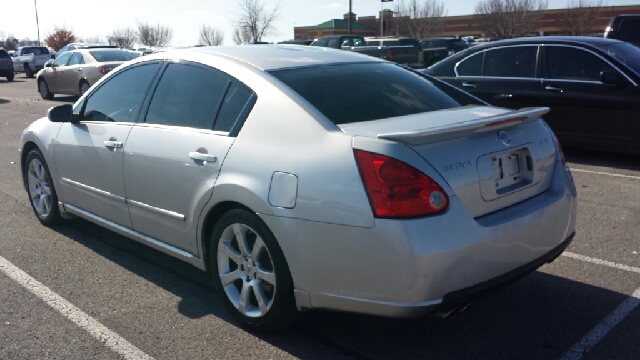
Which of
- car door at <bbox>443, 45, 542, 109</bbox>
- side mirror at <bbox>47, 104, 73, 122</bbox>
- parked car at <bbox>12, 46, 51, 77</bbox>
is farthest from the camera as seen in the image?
parked car at <bbox>12, 46, 51, 77</bbox>

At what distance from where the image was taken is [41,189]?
19.1 ft

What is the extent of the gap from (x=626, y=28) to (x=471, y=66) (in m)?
7.06

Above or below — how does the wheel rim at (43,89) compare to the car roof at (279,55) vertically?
below

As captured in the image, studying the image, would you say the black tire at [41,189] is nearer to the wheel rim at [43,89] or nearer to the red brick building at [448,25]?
the wheel rim at [43,89]

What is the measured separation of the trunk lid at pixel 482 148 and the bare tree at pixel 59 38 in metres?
81.6

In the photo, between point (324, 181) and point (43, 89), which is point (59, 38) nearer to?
point (43, 89)

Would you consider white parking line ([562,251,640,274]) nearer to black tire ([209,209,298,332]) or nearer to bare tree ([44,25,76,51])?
black tire ([209,209,298,332])

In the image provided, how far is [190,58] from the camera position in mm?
4328

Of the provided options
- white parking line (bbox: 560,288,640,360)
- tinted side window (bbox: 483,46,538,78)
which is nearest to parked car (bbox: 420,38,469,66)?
tinted side window (bbox: 483,46,538,78)

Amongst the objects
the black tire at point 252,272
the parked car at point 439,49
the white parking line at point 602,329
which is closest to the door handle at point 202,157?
the black tire at point 252,272

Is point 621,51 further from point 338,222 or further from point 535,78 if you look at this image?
point 338,222

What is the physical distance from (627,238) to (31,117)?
14.0m

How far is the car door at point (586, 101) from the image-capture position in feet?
26.0

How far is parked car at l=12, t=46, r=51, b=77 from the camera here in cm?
3909
